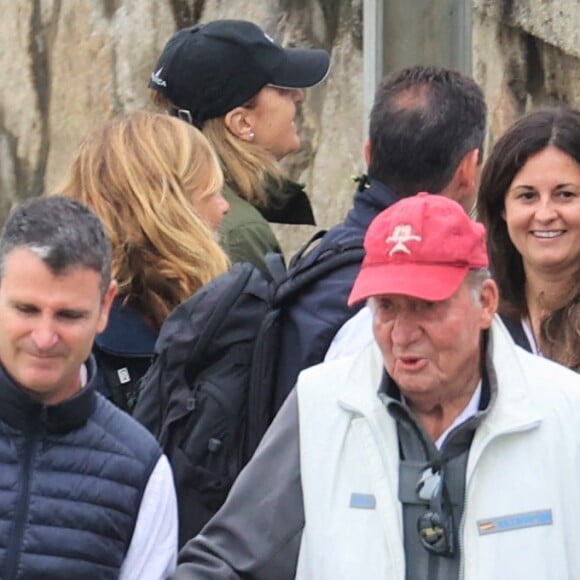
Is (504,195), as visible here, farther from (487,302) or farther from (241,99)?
(241,99)

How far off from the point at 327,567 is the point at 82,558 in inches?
17.1

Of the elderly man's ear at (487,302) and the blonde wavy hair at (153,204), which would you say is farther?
the blonde wavy hair at (153,204)

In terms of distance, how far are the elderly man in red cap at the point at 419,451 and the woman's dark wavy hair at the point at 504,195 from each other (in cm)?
70

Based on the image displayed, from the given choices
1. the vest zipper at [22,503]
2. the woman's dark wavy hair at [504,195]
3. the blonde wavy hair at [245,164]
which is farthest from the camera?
the blonde wavy hair at [245,164]

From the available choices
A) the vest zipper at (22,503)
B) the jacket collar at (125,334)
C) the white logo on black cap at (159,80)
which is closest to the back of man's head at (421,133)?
the jacket collar at (125,334)

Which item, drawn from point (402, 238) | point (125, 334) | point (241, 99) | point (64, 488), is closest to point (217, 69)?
point (241, 99)

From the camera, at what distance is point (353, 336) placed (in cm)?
358

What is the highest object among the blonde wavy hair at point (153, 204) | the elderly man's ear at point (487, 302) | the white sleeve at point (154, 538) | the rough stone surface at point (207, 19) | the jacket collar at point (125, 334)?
the rough stone surface at point (207, 19)

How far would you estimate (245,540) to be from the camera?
3078 millimetres

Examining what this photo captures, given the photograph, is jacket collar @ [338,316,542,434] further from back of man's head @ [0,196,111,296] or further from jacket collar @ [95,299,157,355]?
jacket collar @ [95,299,157,355]

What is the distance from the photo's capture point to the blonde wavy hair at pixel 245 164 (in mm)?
4598

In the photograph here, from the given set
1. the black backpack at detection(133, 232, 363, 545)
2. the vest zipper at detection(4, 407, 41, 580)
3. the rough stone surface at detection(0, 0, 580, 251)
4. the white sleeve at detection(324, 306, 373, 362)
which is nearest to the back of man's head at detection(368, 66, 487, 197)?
the black backpack at detection(133, 232, 363, 545)

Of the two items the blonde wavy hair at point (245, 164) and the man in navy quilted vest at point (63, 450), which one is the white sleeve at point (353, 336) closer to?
the man in navy quilted vest at point (63, 450)

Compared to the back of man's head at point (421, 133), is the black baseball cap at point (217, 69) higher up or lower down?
higher up
